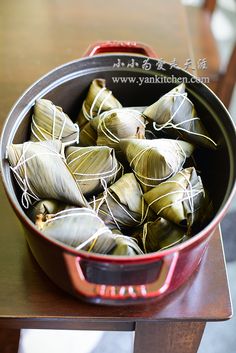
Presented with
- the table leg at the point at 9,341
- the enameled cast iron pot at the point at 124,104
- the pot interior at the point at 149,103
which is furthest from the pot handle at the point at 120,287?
the table leg at the point at 9,341

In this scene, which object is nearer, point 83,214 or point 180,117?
point 83,214

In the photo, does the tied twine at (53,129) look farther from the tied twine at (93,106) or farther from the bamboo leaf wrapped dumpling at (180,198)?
the bamboo leaf wrapped dumpling at (180,198)

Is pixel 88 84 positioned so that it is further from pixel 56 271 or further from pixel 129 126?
pixel 56 271

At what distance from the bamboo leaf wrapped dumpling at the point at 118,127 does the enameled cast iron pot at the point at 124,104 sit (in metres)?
0.07

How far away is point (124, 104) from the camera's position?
0.72m

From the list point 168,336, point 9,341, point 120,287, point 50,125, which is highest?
point 50,125

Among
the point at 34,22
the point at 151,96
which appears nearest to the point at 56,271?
the point at 151,96

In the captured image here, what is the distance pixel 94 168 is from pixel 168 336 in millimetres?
248

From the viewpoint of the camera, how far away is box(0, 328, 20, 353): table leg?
2.77 feet

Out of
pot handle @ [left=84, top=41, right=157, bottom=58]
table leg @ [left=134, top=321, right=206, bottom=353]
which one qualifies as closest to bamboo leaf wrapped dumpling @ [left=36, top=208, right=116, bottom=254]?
table leg @ [left=134, top=321, right=206, bottom=353]

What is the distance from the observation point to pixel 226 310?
1.85 ft

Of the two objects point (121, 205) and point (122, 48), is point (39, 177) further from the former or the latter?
point (122, 48)

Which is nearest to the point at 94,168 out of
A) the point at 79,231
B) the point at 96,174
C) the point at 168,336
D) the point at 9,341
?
the point at 96,174

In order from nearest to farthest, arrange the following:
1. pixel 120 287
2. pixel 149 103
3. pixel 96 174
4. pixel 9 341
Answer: pixel 120 287
pixel 96 174
pixel 149 103
pixel 9 341
